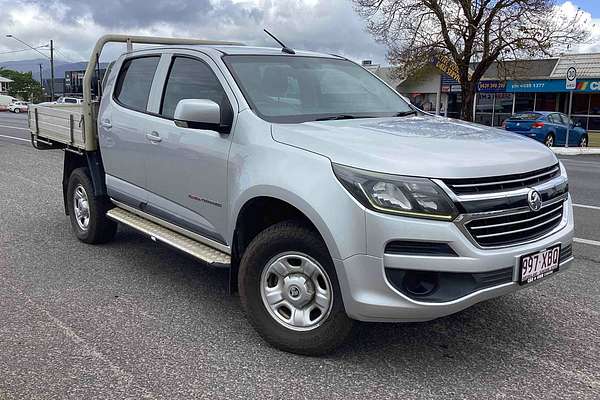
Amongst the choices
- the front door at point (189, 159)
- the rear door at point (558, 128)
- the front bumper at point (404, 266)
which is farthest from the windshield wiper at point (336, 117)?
the rear door at point (558, 128)

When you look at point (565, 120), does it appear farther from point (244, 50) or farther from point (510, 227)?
point (510, 227)

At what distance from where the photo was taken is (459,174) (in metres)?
3.11

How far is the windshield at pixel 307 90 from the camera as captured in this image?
4148 mm

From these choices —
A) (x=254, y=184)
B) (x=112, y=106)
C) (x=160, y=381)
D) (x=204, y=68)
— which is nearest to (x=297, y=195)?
(x=254, y=184)

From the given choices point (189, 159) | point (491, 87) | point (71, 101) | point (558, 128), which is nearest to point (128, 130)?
point (189, 159)

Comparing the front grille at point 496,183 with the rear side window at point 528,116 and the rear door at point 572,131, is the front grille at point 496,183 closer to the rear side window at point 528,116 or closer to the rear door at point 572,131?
the rear side window at point 528,116

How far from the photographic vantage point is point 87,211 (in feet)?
19.9

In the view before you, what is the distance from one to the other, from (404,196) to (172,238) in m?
2.11

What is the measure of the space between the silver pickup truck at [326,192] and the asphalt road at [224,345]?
0.98ft

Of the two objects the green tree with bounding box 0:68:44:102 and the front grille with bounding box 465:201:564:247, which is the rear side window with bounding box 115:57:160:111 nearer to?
the front grille with bounding box 465:201:564:247

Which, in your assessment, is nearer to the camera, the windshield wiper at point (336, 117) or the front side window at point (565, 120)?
the windshield wiper at point (336, 117)

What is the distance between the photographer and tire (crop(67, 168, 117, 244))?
5.86 meters

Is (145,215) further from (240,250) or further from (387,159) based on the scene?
(387,159)

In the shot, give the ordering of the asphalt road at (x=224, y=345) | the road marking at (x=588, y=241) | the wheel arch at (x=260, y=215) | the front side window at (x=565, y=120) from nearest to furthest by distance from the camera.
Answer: the asphalt road at (x=224, y=345) → the wheel arch at (x=260, y=215) → the road marking at (x=588, y=241) → the front side window at (x=565, y=120)
